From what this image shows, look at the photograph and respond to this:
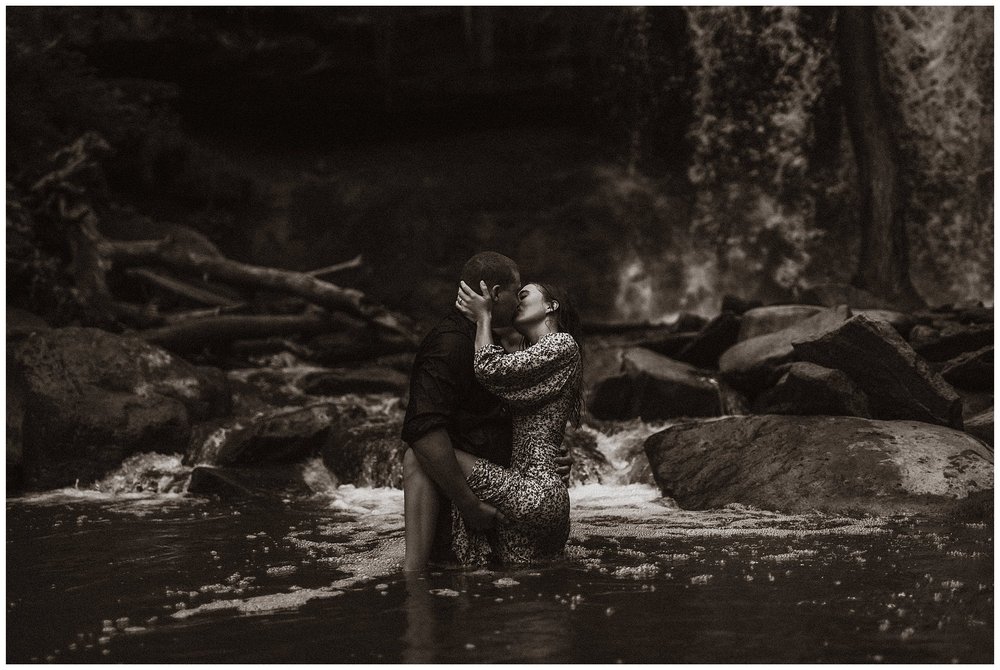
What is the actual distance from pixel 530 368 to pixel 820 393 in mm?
3996

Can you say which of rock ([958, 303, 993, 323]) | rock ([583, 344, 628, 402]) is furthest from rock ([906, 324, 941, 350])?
rock ([583, 344, 628, 402])

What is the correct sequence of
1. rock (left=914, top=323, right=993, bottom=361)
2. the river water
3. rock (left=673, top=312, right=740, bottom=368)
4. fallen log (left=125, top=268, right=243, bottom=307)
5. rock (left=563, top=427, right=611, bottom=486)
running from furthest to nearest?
fallen log (left=125, top=268, right=243, bottom=307), rock (left=673, top=312, right=740, bottom=368), rock (left=914, top=323, right=993, bottom=361), rock (left=563, top=427, right=611, bottom=486), the river water

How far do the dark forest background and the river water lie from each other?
10.3m

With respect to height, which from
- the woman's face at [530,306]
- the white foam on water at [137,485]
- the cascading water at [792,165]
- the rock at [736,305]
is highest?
the cascading water at [792,165]

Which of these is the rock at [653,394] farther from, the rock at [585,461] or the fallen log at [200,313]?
the fallen log at [200,313]

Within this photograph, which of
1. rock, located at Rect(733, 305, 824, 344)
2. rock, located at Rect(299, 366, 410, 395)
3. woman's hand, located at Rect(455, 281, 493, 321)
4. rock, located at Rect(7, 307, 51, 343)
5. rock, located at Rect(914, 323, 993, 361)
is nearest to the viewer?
woman's hand, located at Rect(455, 281, 493, 321)

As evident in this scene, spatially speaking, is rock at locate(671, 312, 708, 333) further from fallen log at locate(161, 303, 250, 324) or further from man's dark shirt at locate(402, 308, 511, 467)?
man's dark shirt at locate(402, 308, 511, 467)

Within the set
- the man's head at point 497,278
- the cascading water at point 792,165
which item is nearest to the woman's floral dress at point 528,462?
the man's head at point 497,278

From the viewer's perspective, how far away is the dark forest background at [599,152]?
17641 mm

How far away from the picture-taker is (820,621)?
Answer: 445 cm

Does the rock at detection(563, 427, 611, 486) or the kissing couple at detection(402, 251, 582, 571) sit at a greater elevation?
the kissing couple at detection(402, 251, 582, 571)

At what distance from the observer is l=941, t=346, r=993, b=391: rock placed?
10.3 m

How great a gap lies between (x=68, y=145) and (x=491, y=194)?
276 inches

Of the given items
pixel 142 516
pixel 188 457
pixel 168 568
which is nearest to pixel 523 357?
pixel 168 568
